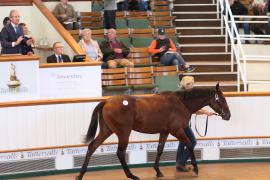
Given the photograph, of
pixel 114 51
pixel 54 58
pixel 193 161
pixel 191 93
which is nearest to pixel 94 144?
pixel 193 161

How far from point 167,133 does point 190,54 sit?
20.0 ft

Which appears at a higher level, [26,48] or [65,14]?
[65,14]

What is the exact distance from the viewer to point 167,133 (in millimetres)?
12656

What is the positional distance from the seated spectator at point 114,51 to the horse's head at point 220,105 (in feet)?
13.4

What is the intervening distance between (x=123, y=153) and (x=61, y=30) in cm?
444

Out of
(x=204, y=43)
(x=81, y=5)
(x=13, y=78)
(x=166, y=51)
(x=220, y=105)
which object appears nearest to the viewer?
(x=220, y=105)

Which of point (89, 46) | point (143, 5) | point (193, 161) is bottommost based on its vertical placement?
point (193, 161)

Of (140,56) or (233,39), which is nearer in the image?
(140,56)

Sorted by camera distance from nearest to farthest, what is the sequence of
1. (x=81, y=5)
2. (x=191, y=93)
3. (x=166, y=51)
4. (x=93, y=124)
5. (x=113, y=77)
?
1. (x=93, y=124)
2. (x=191, y=93)
3. (x=113, y=77)
4. (x=166, y=51)
5. (x=81, y=5)

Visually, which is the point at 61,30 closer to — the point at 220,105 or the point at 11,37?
the point at 11,37

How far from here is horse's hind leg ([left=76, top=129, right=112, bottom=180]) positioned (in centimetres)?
1215

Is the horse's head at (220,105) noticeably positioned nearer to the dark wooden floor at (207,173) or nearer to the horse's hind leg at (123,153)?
the dark wooden floor at (207,173)

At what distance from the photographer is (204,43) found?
19.0 m

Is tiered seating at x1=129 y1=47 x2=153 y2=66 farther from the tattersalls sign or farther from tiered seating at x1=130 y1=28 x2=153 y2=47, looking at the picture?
the tattersalls sign
